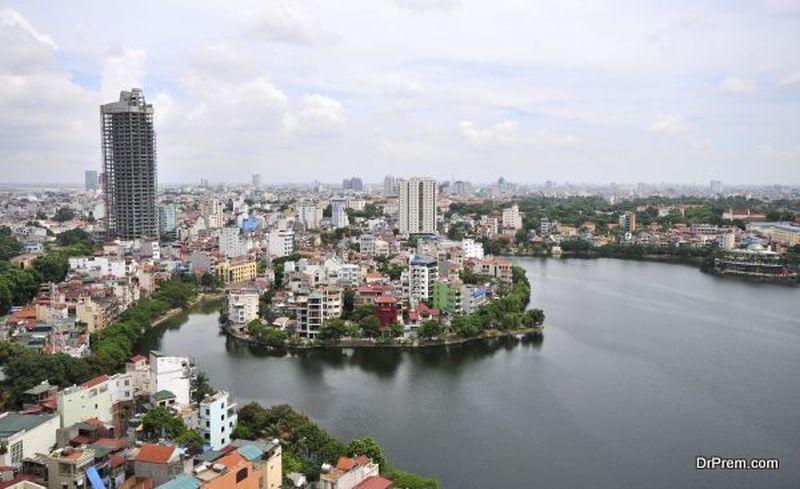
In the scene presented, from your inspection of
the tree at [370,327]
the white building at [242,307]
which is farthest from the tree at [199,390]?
the white building at [242,307]

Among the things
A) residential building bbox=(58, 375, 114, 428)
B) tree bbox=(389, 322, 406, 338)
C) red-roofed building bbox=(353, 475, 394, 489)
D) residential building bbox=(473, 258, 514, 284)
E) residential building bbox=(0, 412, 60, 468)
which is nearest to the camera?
red-roofed building bbox=(353, 475, 394, 489)

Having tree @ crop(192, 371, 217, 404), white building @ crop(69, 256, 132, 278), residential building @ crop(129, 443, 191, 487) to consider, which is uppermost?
white building @ crop(69, 256, 132, 278)

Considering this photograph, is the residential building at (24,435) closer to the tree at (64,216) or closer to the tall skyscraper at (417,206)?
the tall skyscraper at (417,206)

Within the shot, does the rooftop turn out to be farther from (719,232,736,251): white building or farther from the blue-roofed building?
(719,232,736,251): white building

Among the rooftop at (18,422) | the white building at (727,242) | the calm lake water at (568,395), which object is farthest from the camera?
the white building at (727,242)

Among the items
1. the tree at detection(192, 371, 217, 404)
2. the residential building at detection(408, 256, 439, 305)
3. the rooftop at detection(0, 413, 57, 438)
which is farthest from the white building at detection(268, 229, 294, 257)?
the rooftop at detection(0, 413, 57, 438)

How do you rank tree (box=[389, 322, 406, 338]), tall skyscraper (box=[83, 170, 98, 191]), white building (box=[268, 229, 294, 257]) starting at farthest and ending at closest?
tall skyscraper (box=[83, 170, 98, 191]) < white building (box=[268, 229, 294, 257]) < tree (box=[389, 322, 406, 338])

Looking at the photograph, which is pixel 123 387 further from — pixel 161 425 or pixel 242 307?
pixel 242 307

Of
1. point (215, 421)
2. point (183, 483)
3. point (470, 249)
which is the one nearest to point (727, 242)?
point (470, 249)
